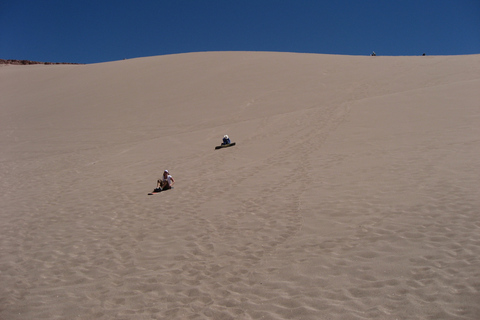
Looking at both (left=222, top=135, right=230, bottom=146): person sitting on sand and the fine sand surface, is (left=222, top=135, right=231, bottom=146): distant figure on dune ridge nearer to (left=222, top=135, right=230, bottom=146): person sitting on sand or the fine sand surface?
(left=222, top=135, right=230, bottom=146): person sitting on sand

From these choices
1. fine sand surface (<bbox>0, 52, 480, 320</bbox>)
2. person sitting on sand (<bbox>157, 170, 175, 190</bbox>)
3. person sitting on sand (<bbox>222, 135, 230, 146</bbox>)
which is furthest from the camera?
person sitting on sand (<bbox>222, 135, 230, 146</bbox>)

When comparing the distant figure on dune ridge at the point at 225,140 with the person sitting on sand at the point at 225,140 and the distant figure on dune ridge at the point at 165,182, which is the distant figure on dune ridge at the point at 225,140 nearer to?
the person sitting on sand at the point at 225,140

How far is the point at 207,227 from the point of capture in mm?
6402

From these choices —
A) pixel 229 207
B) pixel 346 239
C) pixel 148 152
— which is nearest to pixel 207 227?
pixel 229 207

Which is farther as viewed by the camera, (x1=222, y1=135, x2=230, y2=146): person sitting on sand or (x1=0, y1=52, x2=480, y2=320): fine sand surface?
(x1=222, y1=135, x2=230, y2=146): person sitting on sand

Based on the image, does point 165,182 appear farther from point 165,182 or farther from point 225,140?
point 225,140

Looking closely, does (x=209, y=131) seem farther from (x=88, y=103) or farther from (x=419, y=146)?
(x=88, y=103)

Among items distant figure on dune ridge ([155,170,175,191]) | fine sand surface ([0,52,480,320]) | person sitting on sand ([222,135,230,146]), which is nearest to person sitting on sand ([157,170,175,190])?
distant figure on dune ridge ([155,170,175,191])

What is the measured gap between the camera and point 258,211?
6871mm

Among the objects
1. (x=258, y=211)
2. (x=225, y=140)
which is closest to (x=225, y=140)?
(x=225, y=140)

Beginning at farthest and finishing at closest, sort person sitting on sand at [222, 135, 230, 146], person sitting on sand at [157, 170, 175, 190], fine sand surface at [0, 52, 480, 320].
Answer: person sitting on sand at [222, 135, 230, 146] → person sitting on sand at [157, 170, 175, 190] → fine sand surface at [0, 52, 480, 320]

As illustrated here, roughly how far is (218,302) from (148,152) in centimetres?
1003

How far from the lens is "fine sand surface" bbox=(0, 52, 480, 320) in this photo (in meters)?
4.20

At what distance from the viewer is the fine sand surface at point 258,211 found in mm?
4195
